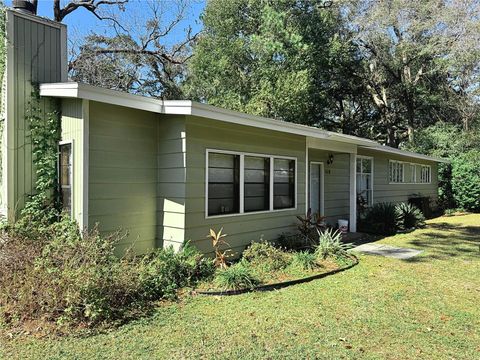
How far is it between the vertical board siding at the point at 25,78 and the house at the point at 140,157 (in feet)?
0.05

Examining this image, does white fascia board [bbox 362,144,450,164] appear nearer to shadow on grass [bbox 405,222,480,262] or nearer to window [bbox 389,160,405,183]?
window [bbox 389,160,405,183]

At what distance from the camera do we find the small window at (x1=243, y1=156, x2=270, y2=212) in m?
7.35

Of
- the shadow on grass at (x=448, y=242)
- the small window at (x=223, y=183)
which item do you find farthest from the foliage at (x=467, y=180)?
the small window at (x=223, y=183)

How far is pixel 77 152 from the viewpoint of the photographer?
18.3 feet

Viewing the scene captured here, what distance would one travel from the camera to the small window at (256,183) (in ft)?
24.1

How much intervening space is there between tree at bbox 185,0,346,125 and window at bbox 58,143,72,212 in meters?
11.8

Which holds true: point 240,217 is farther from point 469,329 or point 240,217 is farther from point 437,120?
point 437,120

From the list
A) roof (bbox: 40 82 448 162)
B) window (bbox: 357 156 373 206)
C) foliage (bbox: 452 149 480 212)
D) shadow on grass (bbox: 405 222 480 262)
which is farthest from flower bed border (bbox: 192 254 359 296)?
foliage (bbox: 452 149 480 212)

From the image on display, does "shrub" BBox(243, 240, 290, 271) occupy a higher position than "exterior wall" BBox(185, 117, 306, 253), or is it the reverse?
"exterior wall" BBox(185, 117, 306, 253)

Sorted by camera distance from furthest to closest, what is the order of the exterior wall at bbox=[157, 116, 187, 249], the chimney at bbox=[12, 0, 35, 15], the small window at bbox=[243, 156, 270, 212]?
the small window at bbox=[243, 156, 270, 212] < the chimney at bbox=[12, 0, 35, 15] < the exterior wall at bbox=[157, 116, 187, 249]

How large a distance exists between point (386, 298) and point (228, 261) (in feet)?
9.35

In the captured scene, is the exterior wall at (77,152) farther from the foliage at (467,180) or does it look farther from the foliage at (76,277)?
the foliage at (467,180)

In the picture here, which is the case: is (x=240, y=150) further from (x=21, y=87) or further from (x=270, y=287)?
(x=21, y=87)

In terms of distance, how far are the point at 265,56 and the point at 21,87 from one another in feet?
46.1
